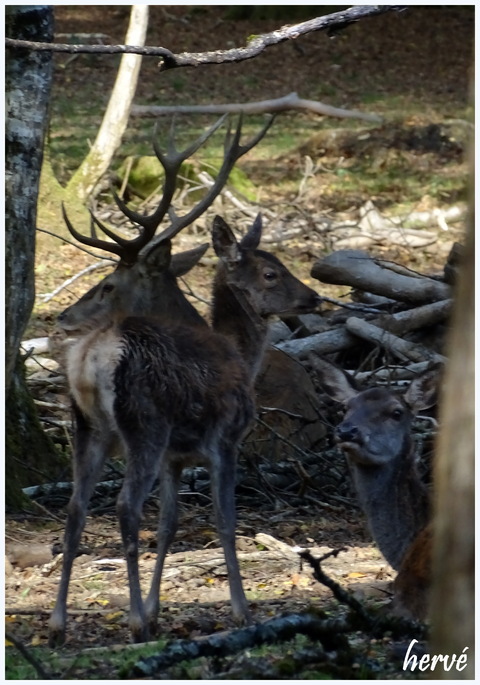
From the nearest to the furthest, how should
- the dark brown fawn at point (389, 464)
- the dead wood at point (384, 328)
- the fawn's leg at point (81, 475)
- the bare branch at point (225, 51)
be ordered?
the bare branch at point (225, 51) < the fawn's leg at point (81, 475) < the dark brown fawn at point (389, 464) < the dead wood at point (384, 328)

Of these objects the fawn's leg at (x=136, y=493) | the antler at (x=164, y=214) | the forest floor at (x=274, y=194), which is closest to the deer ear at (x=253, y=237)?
the antler at (x=164, y=214)

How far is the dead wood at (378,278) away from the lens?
10.4 meters

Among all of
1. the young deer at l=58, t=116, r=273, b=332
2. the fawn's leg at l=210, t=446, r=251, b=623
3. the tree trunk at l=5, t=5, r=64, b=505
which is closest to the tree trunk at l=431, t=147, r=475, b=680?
the fawn's leg at l=210, t=446, r=251, b=623

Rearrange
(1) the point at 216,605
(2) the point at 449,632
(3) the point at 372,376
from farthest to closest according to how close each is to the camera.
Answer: (3) the point at 372,376 → (1) the point at 216,605 → (2) the point at 449,632

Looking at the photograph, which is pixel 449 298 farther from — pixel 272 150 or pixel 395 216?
pixel 272 150

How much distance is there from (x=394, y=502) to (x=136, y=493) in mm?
1573

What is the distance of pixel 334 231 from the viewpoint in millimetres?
15227

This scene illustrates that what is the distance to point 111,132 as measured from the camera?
15.0 metres

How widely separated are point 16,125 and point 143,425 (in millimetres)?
1986

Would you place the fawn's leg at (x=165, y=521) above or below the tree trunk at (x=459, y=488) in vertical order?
below

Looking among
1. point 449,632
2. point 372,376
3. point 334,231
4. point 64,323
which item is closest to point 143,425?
point 64,323

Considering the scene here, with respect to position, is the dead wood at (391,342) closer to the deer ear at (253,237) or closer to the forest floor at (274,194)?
the deer ear at (253,237)

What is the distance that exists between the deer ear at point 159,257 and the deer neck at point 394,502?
2194 millimetres

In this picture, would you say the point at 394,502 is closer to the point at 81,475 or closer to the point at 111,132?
the point at 81,475
